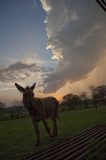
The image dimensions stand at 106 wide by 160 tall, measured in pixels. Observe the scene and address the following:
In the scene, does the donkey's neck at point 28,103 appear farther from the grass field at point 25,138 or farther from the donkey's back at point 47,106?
the grass field at point 25,138

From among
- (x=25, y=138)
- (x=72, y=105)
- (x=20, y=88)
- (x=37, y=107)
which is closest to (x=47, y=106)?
(x=37, y=107)

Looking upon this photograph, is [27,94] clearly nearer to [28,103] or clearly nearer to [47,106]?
[28,103]

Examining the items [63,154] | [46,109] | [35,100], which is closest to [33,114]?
[35,100]

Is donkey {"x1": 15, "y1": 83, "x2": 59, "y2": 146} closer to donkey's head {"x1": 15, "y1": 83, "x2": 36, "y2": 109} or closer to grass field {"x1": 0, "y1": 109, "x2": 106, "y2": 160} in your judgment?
donkey's head {"x1": 15, "y1": 83, "x2": 36, "y2": 109}

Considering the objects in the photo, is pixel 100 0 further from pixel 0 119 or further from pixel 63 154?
pixel 0 119

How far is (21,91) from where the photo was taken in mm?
10625

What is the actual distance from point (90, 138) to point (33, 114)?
8.47ft

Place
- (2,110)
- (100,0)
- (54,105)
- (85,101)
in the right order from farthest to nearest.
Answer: (85,101) < (2,110) < (54,105) < (100,0)

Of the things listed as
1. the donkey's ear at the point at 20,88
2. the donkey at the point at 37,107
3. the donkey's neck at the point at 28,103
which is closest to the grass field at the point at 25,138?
the donkey at the point at 37,107

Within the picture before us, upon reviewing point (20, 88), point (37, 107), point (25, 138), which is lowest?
point (25, 138)

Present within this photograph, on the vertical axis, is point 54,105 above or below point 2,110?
below

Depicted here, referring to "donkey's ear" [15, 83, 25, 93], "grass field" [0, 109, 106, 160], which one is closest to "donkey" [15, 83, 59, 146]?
"donkey's ear" [15, 83, 25, 93]

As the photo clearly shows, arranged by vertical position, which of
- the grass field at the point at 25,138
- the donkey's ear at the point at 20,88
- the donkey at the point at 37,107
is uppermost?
the donkey's ear at the point at 20,88

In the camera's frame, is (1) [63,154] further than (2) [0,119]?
No
